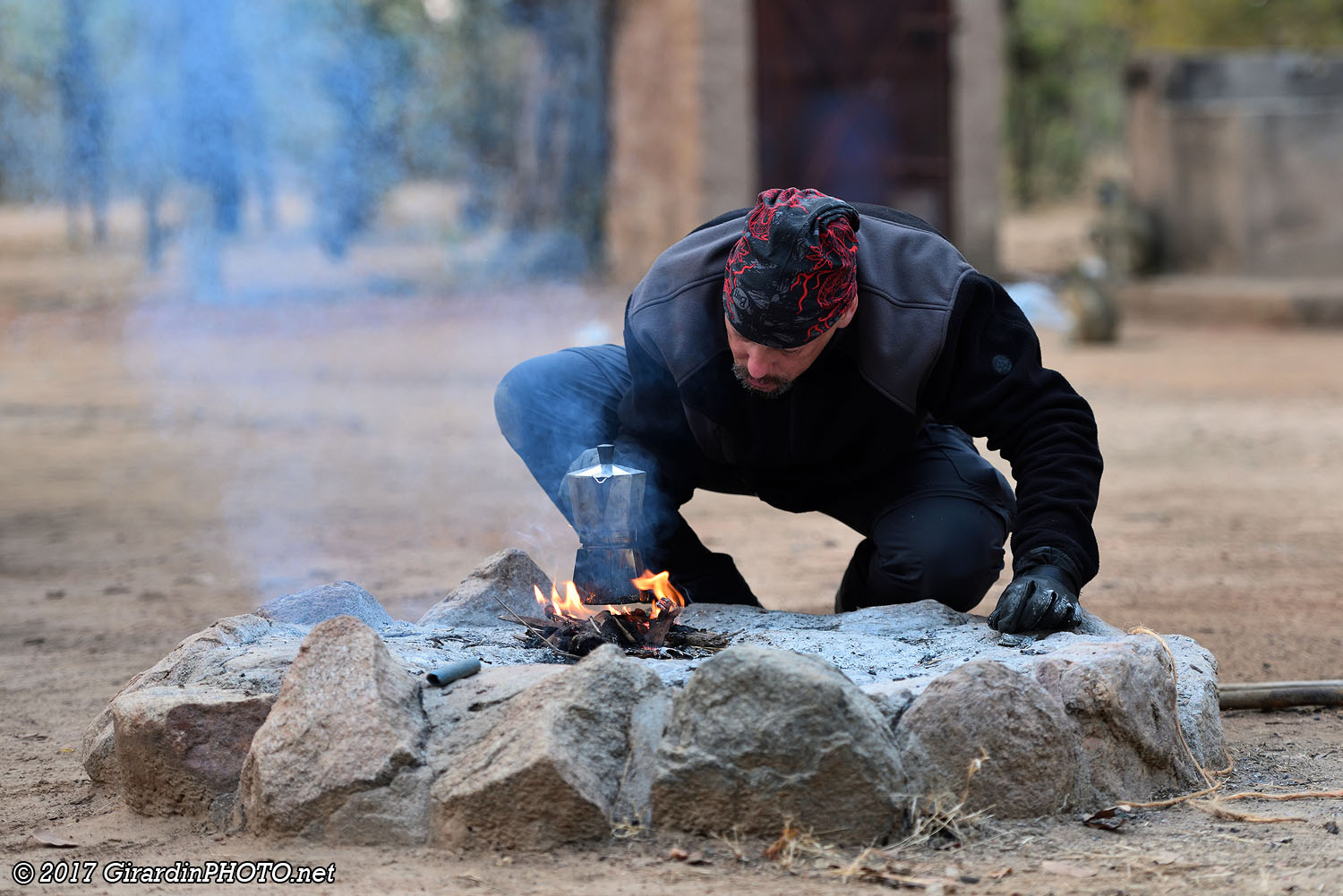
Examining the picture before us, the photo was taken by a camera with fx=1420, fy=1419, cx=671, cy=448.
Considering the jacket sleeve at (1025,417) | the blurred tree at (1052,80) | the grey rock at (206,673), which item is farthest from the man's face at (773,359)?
the blurred tree at (1052,80)

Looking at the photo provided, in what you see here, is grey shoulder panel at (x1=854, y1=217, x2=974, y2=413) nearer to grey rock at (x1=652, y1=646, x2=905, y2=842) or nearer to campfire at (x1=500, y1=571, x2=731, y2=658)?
campfire at (x1=500, y1=571, x2=731, y2=658)

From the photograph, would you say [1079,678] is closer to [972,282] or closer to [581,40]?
[972,282]

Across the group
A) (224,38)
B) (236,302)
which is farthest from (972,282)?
(224,38)

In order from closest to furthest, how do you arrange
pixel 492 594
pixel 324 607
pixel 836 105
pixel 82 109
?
pixel 324 607 → pixel 492 594 → pixel 836 105 → pixel 82 109

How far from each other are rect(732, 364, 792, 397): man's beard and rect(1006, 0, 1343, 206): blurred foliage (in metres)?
14.8

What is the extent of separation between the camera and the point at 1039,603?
279 centimetres

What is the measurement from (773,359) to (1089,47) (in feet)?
73.8

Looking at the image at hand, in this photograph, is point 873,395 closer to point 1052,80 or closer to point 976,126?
Answer: point 976,126

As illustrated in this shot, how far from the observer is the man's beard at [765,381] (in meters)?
3.00

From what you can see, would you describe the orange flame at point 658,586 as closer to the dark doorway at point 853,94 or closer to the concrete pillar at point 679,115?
the concrete pillar at point 679,115

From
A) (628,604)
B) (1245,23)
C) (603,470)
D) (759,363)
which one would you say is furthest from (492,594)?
(1245,23)

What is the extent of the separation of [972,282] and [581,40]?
43.3 ft

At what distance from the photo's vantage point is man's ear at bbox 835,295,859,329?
9.70ft

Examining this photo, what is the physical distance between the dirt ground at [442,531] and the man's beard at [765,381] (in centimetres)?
103
